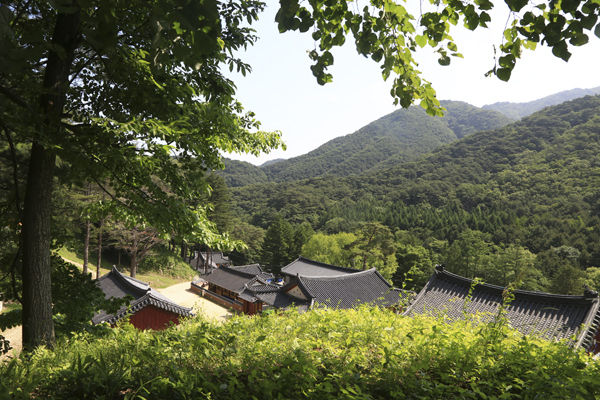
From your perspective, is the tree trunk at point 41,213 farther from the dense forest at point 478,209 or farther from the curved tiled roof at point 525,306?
the dense forest at point 478,209

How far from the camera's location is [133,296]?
12164mm

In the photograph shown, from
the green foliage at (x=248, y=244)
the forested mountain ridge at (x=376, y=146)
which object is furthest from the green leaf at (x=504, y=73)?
the forested mountain ridge at (x=376, y=146)

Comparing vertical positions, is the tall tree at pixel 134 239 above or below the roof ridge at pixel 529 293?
below

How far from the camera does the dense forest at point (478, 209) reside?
109ft

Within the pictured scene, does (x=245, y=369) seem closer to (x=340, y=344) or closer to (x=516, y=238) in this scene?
(x=340, y=344)

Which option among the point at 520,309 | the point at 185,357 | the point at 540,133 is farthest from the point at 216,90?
the point at 540,133

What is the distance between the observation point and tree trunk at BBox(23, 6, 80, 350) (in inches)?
115

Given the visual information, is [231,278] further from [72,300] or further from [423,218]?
[423,218]

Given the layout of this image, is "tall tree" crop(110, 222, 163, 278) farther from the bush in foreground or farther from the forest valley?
the bush in foreground

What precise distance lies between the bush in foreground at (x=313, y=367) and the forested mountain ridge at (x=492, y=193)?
48012mm

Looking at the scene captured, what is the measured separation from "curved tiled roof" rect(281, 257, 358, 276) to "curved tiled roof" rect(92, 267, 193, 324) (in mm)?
13508

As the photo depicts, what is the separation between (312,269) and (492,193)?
55170mm

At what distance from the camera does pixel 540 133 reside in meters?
91.2

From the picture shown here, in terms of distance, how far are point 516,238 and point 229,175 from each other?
336 ft
